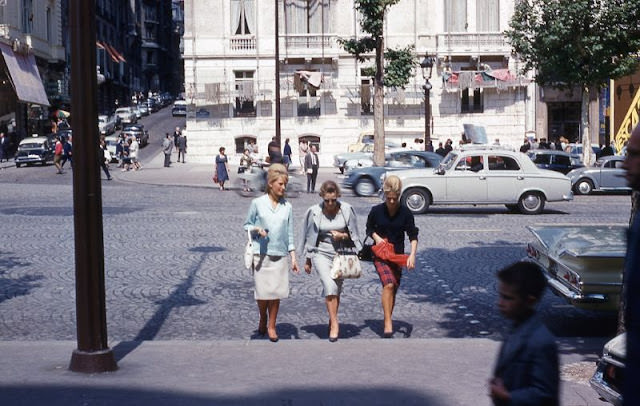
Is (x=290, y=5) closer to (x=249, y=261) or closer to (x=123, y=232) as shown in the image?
(x=123, y=232)

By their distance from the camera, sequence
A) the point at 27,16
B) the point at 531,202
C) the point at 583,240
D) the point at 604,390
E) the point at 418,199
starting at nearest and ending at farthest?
the point at 604,390
the point at 583,240
the point at 418,199
the point at 531,202
the point at 27,16

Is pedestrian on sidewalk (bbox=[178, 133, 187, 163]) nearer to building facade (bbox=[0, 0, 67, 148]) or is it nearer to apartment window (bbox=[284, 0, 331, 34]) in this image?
apartment window (bbox=[284, 0, 331, 34])

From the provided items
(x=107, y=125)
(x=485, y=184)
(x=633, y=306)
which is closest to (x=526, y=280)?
(x=633, y=306)

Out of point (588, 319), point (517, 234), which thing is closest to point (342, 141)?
point (517, 234)

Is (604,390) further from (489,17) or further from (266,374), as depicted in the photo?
(489,17)

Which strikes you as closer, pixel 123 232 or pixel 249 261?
pixel 249 261

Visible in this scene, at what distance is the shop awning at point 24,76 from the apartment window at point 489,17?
2469 cm

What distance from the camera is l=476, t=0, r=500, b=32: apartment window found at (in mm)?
46250

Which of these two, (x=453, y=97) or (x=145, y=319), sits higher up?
(x=453, y=97)

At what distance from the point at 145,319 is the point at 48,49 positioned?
176ft

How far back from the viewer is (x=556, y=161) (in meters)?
31.3

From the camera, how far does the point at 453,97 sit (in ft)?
153

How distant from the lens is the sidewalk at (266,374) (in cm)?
725

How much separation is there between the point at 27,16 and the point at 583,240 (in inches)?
2059
